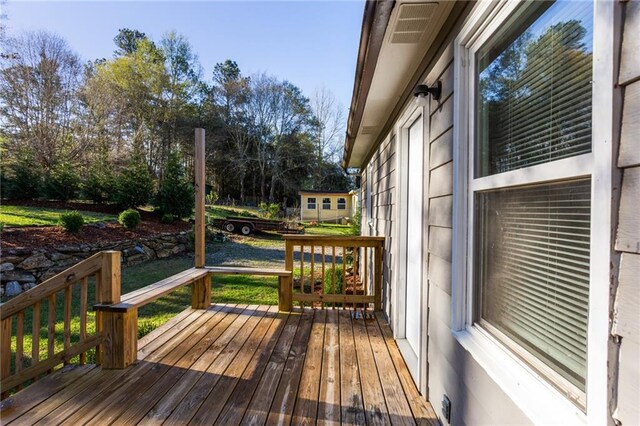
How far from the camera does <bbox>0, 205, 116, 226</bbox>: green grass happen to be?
23.5ft

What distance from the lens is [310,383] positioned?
2186mm

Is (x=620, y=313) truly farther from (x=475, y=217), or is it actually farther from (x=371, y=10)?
(x=371, y=10)

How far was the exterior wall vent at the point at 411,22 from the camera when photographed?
1612mm

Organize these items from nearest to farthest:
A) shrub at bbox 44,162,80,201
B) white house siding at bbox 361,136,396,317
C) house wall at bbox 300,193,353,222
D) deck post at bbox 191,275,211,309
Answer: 1. white house siding at bbox 361,136,396,317
2. deck post at bbox 191,275,211,309
3. shrub at bbox 44,162,80,201
4. house wall at bbox 300,193,353,222

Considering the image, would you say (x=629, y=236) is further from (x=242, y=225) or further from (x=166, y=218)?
(x=242, y=225)

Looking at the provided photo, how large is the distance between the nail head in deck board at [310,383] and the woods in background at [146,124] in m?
9.55

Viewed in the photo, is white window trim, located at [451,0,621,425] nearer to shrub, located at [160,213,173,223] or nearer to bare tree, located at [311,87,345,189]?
shrub, located at [160,213,173,223]

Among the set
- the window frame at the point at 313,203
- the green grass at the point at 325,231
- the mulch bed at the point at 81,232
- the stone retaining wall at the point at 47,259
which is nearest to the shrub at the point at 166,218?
the mulch bed at the point at 81,232

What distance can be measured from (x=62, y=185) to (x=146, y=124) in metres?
12.5

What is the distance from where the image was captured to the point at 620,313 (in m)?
0.70

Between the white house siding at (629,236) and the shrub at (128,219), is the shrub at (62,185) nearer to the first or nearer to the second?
the shrub at (128,219)

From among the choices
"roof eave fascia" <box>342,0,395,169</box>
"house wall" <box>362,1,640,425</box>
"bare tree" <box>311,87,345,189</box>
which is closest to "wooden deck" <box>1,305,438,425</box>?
"house wall" <box>362,1,640,425</box>

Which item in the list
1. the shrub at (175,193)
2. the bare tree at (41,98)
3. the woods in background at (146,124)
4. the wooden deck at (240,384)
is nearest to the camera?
the wooden deck at (240,384)

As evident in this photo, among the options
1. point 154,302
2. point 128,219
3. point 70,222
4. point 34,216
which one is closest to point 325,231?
point 128,219
